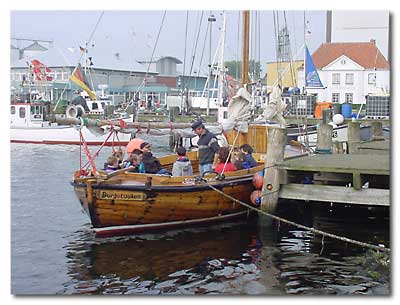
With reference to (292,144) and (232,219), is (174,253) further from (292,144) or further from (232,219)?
(292,144)

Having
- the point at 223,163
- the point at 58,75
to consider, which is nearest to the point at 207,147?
the point at 223,163

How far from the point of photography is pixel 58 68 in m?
43.8

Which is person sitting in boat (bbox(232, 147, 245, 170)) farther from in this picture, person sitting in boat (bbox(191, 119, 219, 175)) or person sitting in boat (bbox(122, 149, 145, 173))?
person sitting in boat (bbox(122, 149, 145, 173))

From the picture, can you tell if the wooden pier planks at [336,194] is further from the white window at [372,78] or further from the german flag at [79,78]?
the white window at [372,78]

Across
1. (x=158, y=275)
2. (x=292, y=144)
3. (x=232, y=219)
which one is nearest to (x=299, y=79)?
(x=292, y=144)

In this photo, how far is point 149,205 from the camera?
37.4ft

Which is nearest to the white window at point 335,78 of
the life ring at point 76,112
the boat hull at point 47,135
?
the boat hull at point 47,135

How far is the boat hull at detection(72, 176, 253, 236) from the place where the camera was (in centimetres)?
1108

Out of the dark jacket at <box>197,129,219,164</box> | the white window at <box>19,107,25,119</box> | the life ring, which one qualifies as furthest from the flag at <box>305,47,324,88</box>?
the life ring

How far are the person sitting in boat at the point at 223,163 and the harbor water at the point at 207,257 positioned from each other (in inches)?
41.1

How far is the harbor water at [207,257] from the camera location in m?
9.09

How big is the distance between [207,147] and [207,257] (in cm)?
273

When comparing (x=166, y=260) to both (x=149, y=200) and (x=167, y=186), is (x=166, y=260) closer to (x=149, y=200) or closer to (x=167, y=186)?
(x=149, y=200)

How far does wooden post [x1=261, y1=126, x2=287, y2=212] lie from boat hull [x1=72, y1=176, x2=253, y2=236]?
0.76 metres
